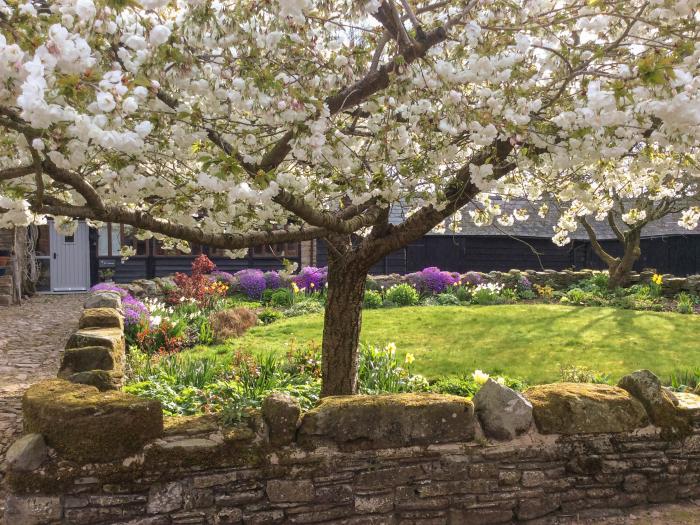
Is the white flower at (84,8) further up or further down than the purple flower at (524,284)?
further up

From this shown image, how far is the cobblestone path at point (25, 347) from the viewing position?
5.53 meters

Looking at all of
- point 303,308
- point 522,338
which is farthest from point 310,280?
point 522,338

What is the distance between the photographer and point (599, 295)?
49.1 ft

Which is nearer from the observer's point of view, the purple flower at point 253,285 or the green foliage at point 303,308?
the green foliage at point 303,308

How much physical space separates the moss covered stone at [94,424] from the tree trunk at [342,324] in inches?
80.7

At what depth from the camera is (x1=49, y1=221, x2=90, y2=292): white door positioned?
1775 cm

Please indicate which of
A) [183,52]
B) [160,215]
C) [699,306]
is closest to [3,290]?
[160,215]

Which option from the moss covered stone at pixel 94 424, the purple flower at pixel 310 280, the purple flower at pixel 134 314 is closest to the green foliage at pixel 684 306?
the purple flower at pixel 310 280

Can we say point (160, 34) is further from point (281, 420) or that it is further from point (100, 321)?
point (100, 321)

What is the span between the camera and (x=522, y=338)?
9.84 m

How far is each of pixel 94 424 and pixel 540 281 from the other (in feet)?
50.7

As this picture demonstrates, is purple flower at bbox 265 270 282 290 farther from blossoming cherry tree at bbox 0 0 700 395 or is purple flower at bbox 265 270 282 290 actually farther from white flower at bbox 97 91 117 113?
white flower at bbox 97 91 117 113

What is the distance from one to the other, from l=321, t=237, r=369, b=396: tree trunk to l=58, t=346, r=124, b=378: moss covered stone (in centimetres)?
195

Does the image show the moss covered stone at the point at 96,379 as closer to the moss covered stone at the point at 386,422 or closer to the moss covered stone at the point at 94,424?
the moss covered stone at the point at 94,424
